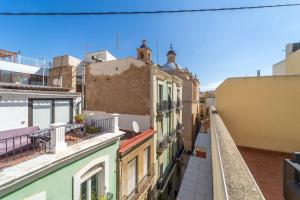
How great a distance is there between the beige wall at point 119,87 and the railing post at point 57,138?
6680 millimetres

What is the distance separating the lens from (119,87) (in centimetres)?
1176

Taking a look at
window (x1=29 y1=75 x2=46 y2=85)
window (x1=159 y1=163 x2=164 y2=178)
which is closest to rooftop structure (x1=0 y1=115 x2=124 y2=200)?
window (x1=159 y1=163 x2=164 y2=178)

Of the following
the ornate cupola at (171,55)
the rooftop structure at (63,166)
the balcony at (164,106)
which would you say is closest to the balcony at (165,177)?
the balcony at (164,106)

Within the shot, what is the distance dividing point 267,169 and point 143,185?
7.06 m

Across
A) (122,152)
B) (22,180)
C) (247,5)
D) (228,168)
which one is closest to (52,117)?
(122,152)

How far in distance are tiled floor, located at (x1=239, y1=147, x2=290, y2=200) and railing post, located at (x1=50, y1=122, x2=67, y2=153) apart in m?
4.76

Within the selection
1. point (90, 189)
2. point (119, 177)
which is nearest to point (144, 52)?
point (119, 177)

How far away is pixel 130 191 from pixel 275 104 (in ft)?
23.8

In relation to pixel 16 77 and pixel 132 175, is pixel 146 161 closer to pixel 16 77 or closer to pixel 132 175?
pixel 132 175

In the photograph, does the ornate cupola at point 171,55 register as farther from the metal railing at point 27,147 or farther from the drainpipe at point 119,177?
the metal railing at point 27,147

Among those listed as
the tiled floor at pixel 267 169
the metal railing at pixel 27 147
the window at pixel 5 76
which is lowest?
the tiled floor at pixel 267 169

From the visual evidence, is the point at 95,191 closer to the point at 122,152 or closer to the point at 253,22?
→ the point at 122,152

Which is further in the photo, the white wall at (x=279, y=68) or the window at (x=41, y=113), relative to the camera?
the white wall at (x=279, y=68)

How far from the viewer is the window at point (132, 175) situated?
8317 millimetres
